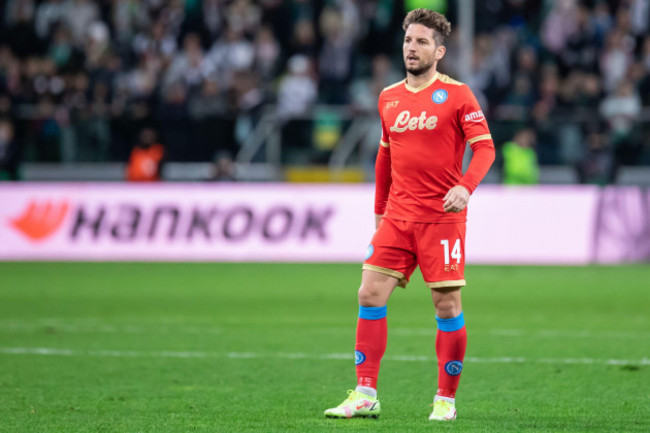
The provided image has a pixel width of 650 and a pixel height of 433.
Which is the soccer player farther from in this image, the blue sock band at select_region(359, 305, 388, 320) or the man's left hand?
the man's left hand

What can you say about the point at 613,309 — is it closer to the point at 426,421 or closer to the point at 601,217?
the point at 601,217

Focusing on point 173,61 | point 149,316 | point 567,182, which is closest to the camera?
point 149,316

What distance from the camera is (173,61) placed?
66.7 ft

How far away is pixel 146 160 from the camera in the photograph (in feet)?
60.0

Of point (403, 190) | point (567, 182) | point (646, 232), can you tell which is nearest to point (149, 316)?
point (403, 190)

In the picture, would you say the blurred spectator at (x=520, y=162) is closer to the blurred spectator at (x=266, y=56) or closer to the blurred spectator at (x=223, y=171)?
the blurred spectator at (x=223, y=171)

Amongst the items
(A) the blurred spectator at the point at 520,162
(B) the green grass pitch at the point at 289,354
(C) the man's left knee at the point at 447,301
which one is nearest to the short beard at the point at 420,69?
(C) the man's left knee at the point at 447,301

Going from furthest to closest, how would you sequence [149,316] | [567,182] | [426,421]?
[567,182]
[149,316]
[426,421]

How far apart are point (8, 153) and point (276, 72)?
5.04 m

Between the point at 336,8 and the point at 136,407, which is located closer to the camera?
the point at 136,407

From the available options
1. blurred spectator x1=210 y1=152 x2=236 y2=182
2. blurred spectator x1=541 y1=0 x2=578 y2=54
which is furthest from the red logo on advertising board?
blurred spectator x1=541 y1=0 x2=578 y2=54

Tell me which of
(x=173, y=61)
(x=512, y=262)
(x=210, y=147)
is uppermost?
(x=173, y=61)

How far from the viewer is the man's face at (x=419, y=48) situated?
19.0 feet

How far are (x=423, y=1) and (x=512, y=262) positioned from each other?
659cm
